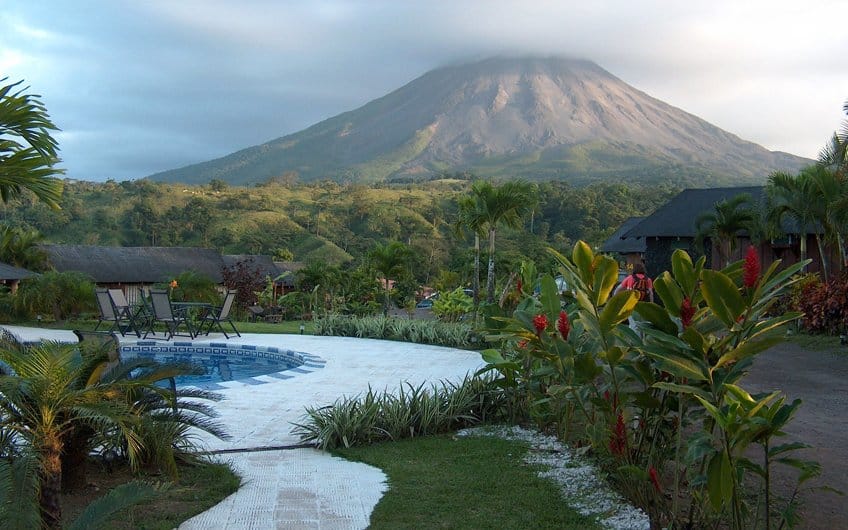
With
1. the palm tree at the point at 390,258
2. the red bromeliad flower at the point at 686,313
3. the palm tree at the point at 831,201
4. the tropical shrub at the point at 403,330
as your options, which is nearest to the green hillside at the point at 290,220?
the palm tree at the point at 390,258

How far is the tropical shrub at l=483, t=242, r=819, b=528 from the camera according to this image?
8.94ft

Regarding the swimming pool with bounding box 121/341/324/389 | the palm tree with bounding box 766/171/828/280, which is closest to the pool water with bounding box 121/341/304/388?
the swimming pool with bounding box 121/341/324/389

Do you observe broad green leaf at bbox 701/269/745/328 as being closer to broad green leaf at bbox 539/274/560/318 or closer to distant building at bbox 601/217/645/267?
broad green leaf at bbox 539/274/560/318

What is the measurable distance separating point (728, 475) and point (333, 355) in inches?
311

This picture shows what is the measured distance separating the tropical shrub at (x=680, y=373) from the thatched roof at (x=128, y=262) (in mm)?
25996

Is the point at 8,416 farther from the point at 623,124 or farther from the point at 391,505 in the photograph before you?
the point at 623,124

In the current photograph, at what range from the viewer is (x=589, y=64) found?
129250mm

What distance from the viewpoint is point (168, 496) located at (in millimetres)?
3830

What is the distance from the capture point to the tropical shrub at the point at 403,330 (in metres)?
11.7

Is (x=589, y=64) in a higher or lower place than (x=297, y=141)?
higher

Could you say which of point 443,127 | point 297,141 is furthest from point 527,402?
point 297,141

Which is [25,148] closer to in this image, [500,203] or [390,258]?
[500,203]

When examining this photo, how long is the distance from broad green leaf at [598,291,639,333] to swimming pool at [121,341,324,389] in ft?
21.3

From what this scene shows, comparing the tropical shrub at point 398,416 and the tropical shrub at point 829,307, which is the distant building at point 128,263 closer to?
the tropical shrub at point 829,307
